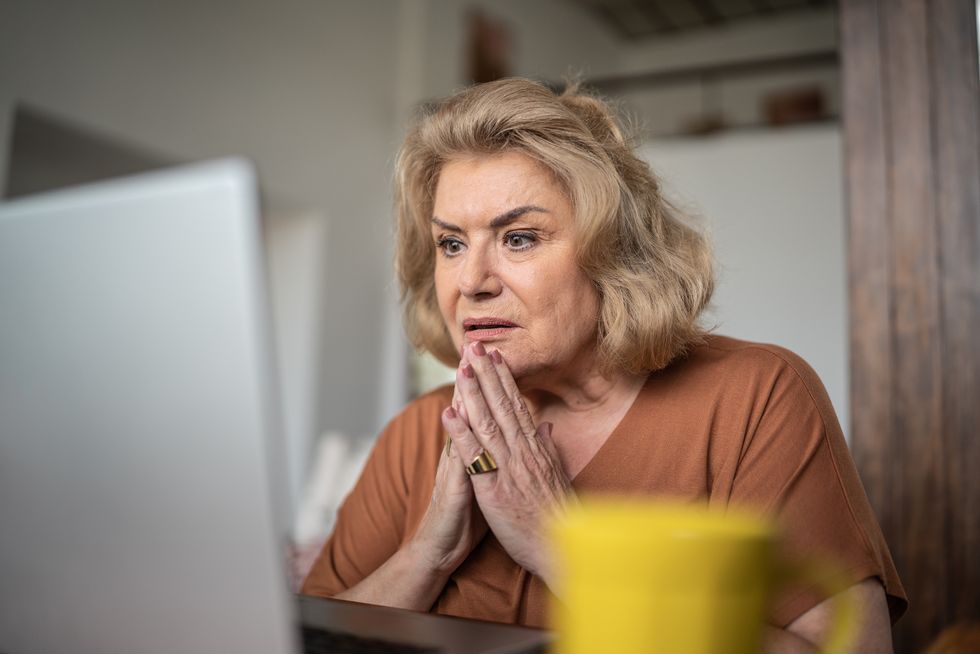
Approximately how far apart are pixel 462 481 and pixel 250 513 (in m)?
0.59

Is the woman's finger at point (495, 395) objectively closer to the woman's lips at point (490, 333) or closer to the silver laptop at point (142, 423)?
the woman's lips at point (490, 333)

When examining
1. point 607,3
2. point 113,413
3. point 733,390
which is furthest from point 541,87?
point 607,3

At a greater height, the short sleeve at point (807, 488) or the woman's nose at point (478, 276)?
the woman's nose at point (478, 276)

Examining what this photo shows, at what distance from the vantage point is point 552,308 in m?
1.21

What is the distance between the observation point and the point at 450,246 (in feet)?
4.20

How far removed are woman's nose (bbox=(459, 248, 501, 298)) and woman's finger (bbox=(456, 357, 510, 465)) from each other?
0.15 metres

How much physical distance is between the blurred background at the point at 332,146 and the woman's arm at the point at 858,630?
112 inches

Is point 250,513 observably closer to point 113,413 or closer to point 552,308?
point 113,413

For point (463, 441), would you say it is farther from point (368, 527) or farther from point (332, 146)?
point (332, 146)

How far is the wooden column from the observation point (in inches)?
80.5

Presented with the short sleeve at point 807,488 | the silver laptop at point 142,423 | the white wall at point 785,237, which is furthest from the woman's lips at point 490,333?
the white wall at point 785,237

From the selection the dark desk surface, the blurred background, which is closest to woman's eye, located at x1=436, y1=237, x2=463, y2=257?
the dark desk surface

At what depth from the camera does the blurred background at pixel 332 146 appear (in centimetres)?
400

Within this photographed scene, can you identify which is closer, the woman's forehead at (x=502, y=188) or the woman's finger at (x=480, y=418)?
the woman's finger at (x=480, y=418)
